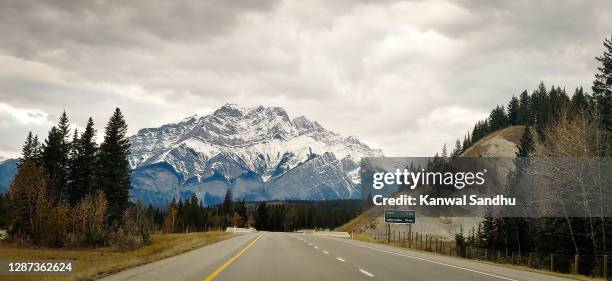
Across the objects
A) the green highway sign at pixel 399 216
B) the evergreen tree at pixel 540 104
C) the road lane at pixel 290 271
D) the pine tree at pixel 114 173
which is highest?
the evergreen tree at pixel 540 104

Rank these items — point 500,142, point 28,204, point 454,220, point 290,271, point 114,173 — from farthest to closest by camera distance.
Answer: point 500,142 → point 454,220 → point 114,173 → point 28,204 → point 290,271

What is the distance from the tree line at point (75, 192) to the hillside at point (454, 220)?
153 feet

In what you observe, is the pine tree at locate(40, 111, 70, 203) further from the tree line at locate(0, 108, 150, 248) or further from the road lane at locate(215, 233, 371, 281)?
the road lane at locate(215, 233, 371, 281)

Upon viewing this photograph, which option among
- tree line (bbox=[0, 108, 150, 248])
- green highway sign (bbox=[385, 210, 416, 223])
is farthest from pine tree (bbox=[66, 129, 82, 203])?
green highway sign (bbox=[385, 210, 416, 223])

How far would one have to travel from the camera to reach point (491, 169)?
164 metres

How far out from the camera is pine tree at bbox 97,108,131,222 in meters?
83.1

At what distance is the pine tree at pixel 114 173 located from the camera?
83.1 metres

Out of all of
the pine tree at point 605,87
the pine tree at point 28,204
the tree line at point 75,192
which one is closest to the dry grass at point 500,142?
the pine tree at point 605,87

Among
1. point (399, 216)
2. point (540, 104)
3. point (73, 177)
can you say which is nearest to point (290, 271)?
point (399, 216)

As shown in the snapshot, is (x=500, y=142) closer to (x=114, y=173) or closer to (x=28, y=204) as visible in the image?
(x=114, y=173)

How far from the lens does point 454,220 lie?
124 metres

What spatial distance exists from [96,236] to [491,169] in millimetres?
119196

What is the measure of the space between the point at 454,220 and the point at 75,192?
2940 inches

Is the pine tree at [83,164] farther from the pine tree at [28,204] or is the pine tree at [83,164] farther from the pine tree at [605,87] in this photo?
the pine tree at [605,87]
